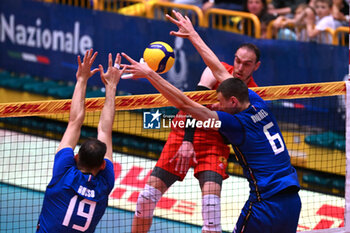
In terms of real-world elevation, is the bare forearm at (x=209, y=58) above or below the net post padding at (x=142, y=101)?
above

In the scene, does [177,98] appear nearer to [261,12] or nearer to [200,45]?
[200,45]

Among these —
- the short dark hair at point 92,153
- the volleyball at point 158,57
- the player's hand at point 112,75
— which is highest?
the volleyball at point 158,57

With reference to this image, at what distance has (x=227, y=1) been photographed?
529 inches

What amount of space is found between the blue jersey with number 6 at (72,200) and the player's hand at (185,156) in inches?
73.3

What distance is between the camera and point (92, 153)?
589 centimetres

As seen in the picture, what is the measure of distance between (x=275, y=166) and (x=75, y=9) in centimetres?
790

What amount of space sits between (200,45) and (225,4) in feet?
20.2

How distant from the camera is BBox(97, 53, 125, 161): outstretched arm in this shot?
6.40 meters

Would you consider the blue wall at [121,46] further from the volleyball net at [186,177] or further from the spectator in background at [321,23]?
the volleyball net at [186,177]

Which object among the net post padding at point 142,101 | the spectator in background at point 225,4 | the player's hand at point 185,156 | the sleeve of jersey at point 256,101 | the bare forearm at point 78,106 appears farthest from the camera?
the spectator in background at point 225,4

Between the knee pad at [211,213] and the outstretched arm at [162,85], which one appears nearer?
the outstretched arm at [162,85]

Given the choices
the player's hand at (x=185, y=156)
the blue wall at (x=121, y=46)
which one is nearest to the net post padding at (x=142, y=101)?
the player's hand at (x=185, y=156)

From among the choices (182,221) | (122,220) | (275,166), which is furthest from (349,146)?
(122,220)

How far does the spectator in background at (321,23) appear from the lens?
11.5 meters
